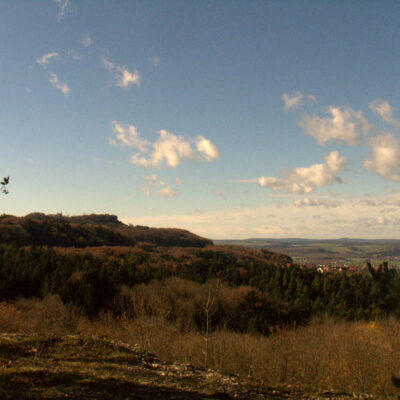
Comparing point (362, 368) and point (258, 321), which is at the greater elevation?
point (362, 368)

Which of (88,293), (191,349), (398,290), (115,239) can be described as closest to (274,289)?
Answer: (88,293)

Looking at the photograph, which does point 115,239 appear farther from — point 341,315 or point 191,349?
point 191,349

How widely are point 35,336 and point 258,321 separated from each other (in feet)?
122

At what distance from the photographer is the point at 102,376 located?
10570mm

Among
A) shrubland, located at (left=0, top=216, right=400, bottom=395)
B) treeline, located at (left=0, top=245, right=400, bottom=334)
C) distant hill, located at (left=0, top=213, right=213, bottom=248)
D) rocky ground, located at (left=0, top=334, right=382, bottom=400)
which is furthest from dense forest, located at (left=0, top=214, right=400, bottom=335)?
distant hill, located at (left=0, top=213, right=213, bottom=248)

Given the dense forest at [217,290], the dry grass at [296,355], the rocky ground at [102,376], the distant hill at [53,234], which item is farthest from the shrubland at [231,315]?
the distant hill at [53,234]

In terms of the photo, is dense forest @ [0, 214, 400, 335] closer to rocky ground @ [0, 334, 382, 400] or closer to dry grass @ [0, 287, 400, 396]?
dry grass @ [0, 287, 400, 396]

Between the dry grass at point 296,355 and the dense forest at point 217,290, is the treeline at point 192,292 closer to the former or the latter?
the dense forest at point 217,290

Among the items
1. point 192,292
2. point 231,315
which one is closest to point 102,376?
point 231,315

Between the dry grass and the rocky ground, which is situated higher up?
the rocky ground

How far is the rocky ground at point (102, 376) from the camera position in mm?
8938

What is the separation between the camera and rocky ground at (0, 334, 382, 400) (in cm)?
894

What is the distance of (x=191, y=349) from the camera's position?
1076 inches

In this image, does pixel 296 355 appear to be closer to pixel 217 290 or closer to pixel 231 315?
pixel 217 290
